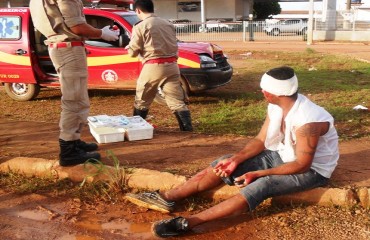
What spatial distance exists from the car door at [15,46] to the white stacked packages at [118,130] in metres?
3.72

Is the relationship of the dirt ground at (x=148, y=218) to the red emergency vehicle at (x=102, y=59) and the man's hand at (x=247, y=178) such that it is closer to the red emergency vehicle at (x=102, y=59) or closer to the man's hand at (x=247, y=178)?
the man's hand at (x=247, y=178)

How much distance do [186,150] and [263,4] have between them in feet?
130

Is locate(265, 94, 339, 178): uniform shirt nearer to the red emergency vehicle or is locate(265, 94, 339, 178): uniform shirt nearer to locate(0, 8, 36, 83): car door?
the red emergency vehicle

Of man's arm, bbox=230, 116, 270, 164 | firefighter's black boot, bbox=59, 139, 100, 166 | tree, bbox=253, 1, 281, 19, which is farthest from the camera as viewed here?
tree, bbox=253, 1, 281, 19

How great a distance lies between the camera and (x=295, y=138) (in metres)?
3.53

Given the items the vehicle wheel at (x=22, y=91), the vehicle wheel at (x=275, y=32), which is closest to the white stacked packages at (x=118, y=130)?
the vehicle wheel at (x=22, y=91)

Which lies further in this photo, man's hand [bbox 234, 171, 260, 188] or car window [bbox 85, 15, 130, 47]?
car window [bbox 85, 15, 130, 47]

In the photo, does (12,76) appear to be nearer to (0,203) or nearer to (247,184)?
(0,203)

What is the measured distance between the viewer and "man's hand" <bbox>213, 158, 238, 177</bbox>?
145 inches

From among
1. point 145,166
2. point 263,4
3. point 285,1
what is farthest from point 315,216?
point 285,1

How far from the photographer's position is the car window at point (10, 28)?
8.92 meters

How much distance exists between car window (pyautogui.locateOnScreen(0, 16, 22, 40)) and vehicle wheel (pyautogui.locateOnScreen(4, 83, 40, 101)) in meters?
1.02

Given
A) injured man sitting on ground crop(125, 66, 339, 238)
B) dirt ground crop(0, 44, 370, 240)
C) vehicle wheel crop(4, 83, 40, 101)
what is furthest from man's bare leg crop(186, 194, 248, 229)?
vehicle wheel crop(4, 83, 40, 101)

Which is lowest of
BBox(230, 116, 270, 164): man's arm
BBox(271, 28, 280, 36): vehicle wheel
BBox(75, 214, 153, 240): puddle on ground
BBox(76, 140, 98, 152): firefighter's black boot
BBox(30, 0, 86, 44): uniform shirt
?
BBox(271, 28, 280, 36): vehicle wheel
